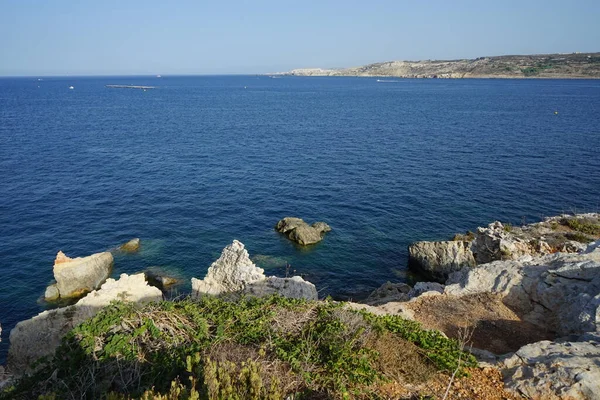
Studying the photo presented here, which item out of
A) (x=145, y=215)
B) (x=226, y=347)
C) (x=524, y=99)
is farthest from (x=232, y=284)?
(x=524, y=99)

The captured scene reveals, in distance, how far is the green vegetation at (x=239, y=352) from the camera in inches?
438

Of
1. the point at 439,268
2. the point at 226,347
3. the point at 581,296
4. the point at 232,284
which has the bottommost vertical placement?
the point at 439,268

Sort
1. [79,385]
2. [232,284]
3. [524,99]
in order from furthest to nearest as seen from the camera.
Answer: [524,99], [232,284], [79,385]

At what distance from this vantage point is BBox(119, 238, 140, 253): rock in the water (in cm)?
3541

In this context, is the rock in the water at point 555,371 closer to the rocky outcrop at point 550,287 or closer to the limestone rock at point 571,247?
the rocky outcrop at point 550,287

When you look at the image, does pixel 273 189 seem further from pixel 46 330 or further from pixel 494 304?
pixel 494 304

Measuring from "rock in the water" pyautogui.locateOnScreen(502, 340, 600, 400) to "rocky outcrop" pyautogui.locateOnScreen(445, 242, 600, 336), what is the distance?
3377mm

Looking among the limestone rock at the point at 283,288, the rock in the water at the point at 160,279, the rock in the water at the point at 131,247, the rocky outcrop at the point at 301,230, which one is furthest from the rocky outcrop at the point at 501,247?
the rock in the water at the point at 131,247

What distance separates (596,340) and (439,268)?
1779 cm

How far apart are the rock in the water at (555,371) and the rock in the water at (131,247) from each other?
30806 millimetres

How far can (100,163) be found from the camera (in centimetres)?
5884

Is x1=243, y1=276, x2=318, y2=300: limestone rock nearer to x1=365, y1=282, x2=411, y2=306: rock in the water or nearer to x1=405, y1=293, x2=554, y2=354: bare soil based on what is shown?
x1=365, y1=282, x2=411, y2=306: rock in the water

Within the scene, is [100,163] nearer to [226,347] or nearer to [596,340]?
[226,347]

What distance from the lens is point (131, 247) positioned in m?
35.6
